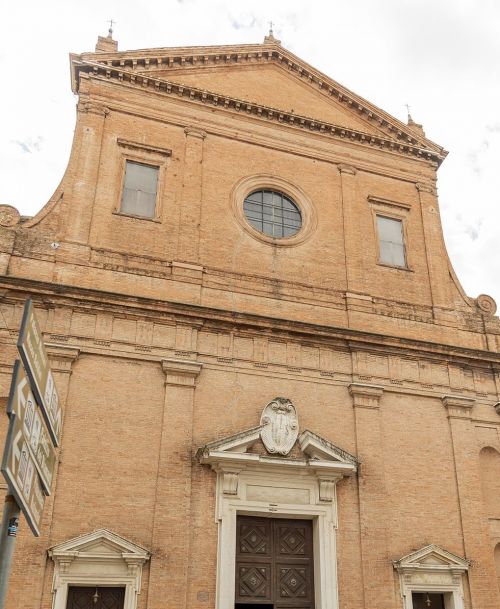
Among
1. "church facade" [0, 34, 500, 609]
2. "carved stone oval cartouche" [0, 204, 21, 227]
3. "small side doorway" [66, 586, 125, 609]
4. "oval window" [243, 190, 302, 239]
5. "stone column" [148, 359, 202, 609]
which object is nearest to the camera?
"small side doorway" [66, 586, 125, 609]

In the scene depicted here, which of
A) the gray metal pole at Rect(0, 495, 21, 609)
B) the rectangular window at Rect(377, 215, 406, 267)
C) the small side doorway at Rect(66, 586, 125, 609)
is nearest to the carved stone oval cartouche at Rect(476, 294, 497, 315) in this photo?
the rectangular window at Rect(377, 215, 406, 267)

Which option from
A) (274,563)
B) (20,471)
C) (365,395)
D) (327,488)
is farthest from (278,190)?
(20,471)

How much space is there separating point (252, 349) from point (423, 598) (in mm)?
5924

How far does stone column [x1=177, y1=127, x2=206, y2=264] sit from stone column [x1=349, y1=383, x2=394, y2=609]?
15.0ft

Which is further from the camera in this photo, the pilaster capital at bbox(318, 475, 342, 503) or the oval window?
the oval window

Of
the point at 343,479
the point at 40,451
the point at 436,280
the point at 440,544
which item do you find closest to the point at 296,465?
the point at 343,479

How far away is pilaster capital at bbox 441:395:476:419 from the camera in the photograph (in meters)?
14.2

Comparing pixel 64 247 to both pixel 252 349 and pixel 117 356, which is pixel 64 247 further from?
pixel 252 349

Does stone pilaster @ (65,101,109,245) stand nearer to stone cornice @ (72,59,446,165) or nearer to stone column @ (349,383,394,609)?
stone cornice @ (72,59,446,165)

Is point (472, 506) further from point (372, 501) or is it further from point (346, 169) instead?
point (346, 169)

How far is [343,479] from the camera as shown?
41.8ft

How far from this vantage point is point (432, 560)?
12.5m

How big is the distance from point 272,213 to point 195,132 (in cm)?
269

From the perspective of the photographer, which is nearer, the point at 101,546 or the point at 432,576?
the point at 101,546
